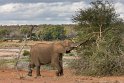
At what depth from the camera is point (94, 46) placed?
24.5 m

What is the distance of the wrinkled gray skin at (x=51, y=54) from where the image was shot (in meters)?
22.7

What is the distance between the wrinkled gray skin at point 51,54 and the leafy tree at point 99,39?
1.38m

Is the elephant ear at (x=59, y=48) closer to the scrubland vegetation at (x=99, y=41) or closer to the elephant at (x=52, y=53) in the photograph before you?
the elephant at (x=52, y=53)

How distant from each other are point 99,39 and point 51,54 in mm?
2980

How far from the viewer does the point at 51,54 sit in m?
23.1

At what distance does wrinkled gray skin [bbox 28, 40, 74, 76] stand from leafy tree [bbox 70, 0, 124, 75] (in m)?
1.38

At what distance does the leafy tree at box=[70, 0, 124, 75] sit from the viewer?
22.9 metres

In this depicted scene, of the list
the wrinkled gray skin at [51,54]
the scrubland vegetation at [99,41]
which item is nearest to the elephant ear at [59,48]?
the wrinkled gray skin at [51,54]

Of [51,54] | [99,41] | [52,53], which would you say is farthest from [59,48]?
[99,41]

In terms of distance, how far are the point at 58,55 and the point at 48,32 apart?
5430 cm

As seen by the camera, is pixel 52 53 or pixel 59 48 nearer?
pixel 59 48

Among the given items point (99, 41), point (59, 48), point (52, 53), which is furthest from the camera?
point (99, 41)

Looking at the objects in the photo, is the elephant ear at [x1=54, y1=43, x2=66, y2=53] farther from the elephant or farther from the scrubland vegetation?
the scrubland vegetation

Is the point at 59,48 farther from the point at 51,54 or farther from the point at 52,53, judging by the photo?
the point at 51,54
